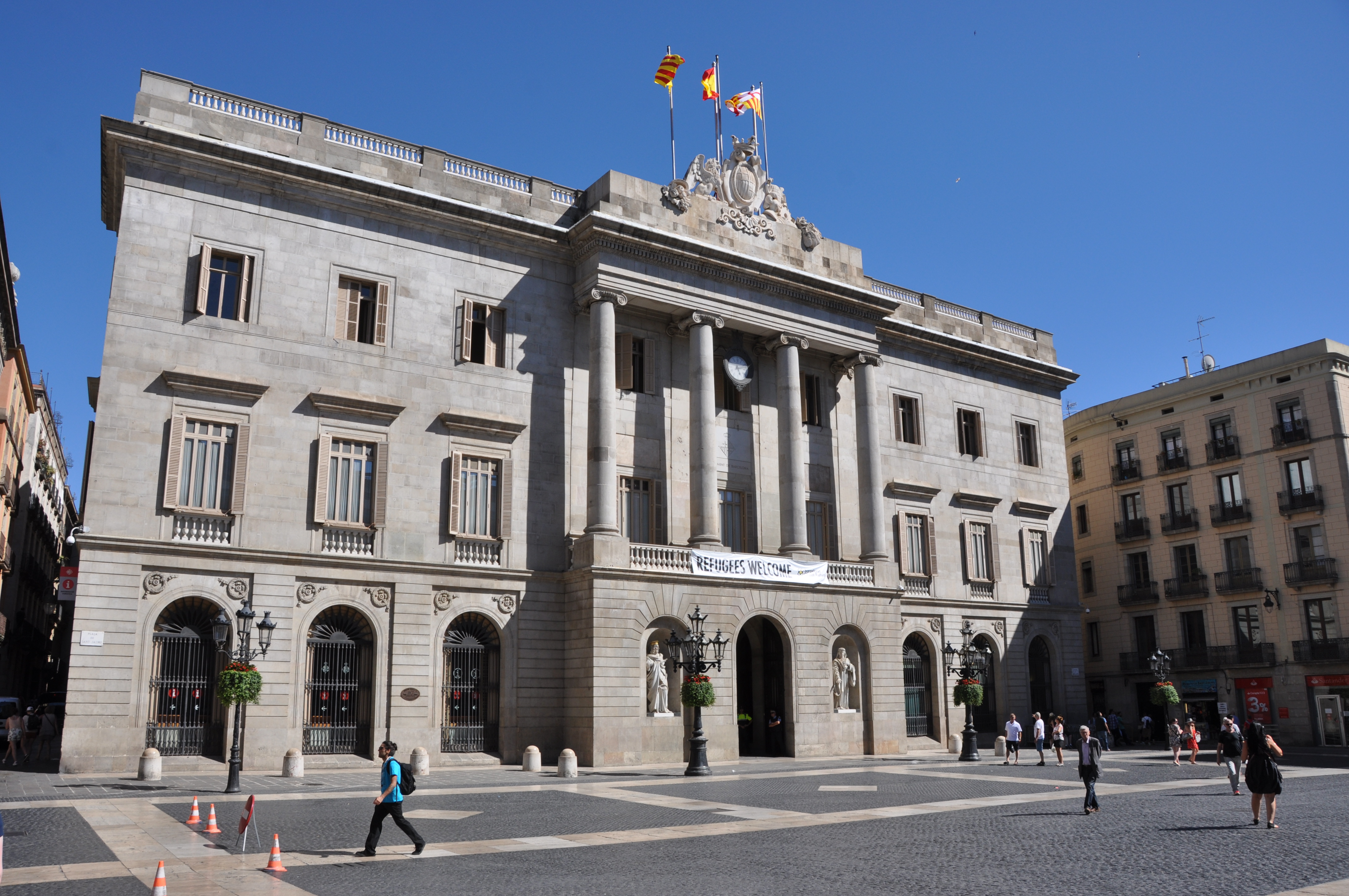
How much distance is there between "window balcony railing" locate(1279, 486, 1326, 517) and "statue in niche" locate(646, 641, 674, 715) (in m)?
32.6

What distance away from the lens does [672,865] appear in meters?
13.9

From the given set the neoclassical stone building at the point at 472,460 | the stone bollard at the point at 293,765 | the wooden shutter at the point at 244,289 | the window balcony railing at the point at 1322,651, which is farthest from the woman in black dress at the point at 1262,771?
the window balcony railing at the point at 1322,651

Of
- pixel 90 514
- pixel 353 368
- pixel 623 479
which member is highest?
pixel 353 368

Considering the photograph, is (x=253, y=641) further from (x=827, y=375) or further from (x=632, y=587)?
(x=827, y=375)

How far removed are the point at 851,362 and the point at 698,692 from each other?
53.0ft

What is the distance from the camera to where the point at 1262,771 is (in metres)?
17.2

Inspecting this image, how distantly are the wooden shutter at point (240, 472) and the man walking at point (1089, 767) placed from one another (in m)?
21.3

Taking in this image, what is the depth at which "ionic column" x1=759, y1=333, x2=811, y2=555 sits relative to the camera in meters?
36.5

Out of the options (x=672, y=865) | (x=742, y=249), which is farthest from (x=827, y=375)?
(x=672, y=865)

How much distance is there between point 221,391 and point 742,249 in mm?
18059

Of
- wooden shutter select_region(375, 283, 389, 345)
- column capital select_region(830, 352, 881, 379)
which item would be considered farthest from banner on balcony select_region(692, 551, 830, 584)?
wooden shutter select_region(375, 283, 389, 345)

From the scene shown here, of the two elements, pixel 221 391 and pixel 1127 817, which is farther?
pixel 221 391

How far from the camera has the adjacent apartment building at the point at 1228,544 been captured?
46.8 metres

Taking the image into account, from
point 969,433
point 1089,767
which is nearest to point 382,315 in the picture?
point 1089,767
